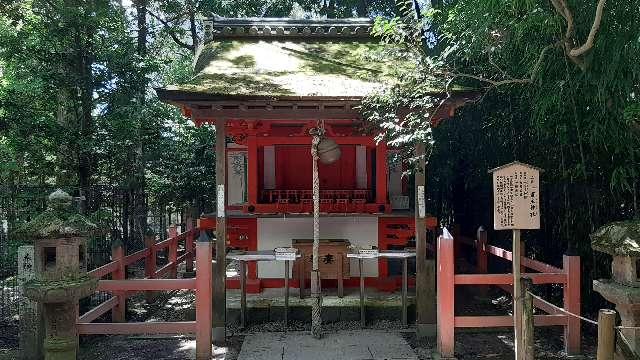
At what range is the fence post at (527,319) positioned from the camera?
13.7 feet

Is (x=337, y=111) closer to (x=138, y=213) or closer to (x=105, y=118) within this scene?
(x=105, y=118)

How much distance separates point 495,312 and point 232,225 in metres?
4.25

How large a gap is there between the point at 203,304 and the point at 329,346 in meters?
1.57

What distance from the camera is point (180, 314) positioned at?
7.50m

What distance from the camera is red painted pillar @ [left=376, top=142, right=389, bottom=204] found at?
7934 mm

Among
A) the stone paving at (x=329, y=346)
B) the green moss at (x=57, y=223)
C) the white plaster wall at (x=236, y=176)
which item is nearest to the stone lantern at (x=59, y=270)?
the green moss at (x=57, y=223)

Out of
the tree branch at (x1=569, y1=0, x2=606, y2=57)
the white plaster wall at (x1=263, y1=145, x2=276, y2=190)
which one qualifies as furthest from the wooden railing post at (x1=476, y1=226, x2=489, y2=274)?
the tree branch at (x1=569, y1=0, x2=606, y2=57)

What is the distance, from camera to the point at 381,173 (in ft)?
26.2

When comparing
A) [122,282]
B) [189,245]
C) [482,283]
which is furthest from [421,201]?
[189,245]

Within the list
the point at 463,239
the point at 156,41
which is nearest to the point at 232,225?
the point at 463,239

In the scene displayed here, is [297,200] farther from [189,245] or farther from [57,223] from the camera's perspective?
[57,223]

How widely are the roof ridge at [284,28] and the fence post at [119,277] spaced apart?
4.17 meters

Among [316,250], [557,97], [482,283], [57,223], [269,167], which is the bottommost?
[482,283]

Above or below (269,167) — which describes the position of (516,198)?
below
